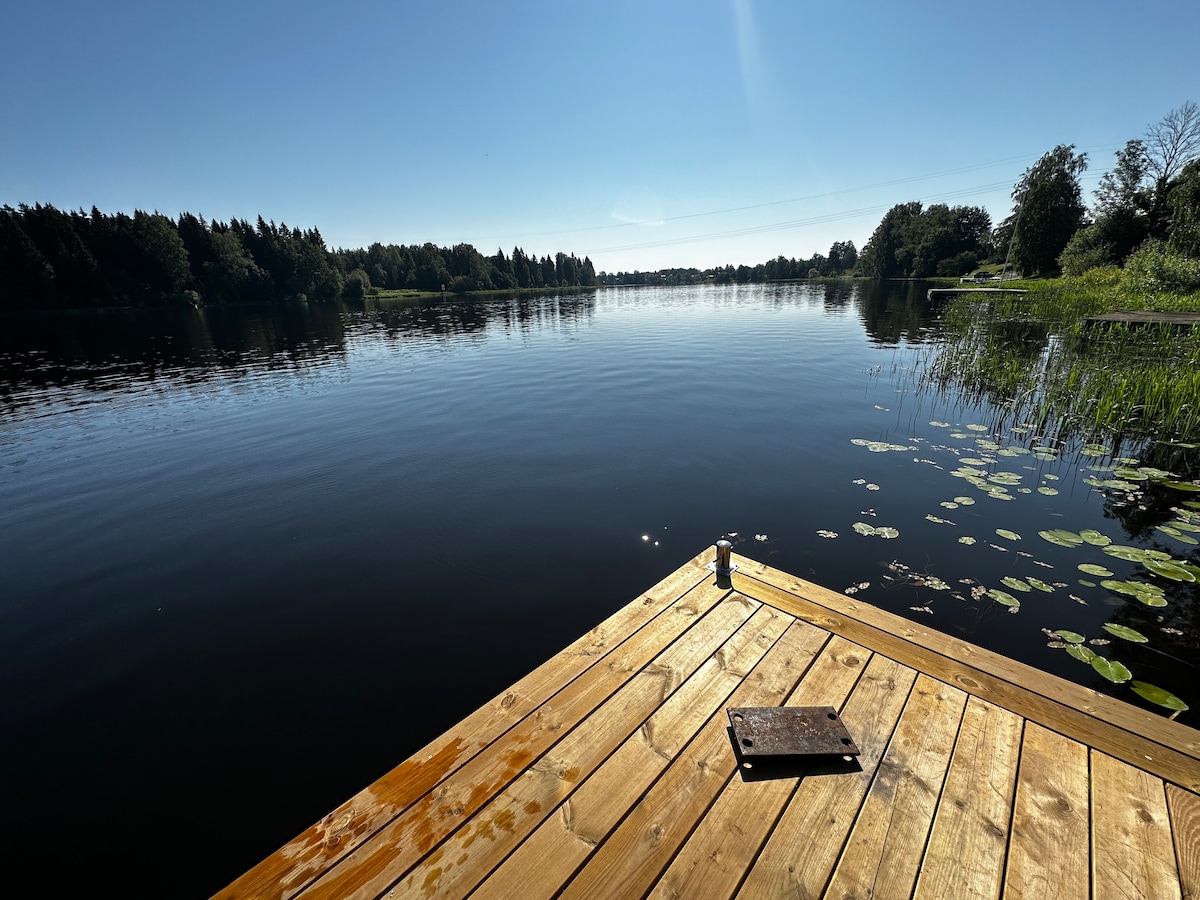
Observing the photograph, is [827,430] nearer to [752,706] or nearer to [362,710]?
[752,706]

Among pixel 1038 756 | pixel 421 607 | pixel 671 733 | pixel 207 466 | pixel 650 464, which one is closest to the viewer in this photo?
pixel 1038 756

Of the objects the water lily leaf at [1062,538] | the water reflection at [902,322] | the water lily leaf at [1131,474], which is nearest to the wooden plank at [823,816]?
the water lily leaf at [1062,538]

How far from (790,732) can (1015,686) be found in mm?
1775

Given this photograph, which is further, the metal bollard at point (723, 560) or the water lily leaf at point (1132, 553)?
the water lily leaf at point (1132, 553)

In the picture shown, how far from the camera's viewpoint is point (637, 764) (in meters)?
2.74

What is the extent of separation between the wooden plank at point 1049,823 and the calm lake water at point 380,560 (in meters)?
2.14

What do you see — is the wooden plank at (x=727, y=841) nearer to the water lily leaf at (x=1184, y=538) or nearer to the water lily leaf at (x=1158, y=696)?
the water lily leaf at (x=1158, y=696)

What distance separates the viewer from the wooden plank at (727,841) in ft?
6.97

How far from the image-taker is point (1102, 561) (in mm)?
5727

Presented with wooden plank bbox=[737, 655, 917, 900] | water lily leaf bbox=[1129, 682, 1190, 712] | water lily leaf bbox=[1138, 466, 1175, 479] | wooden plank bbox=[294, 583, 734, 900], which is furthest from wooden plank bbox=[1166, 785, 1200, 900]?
water lily leaf bbox=[1138, 466, 1175, 479]

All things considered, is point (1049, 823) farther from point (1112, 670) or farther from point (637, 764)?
point (1112, 670)

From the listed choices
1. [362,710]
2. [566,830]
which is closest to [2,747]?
[362,710]

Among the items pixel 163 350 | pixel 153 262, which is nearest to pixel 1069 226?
pixel 163 350

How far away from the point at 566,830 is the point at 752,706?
1.43 m
